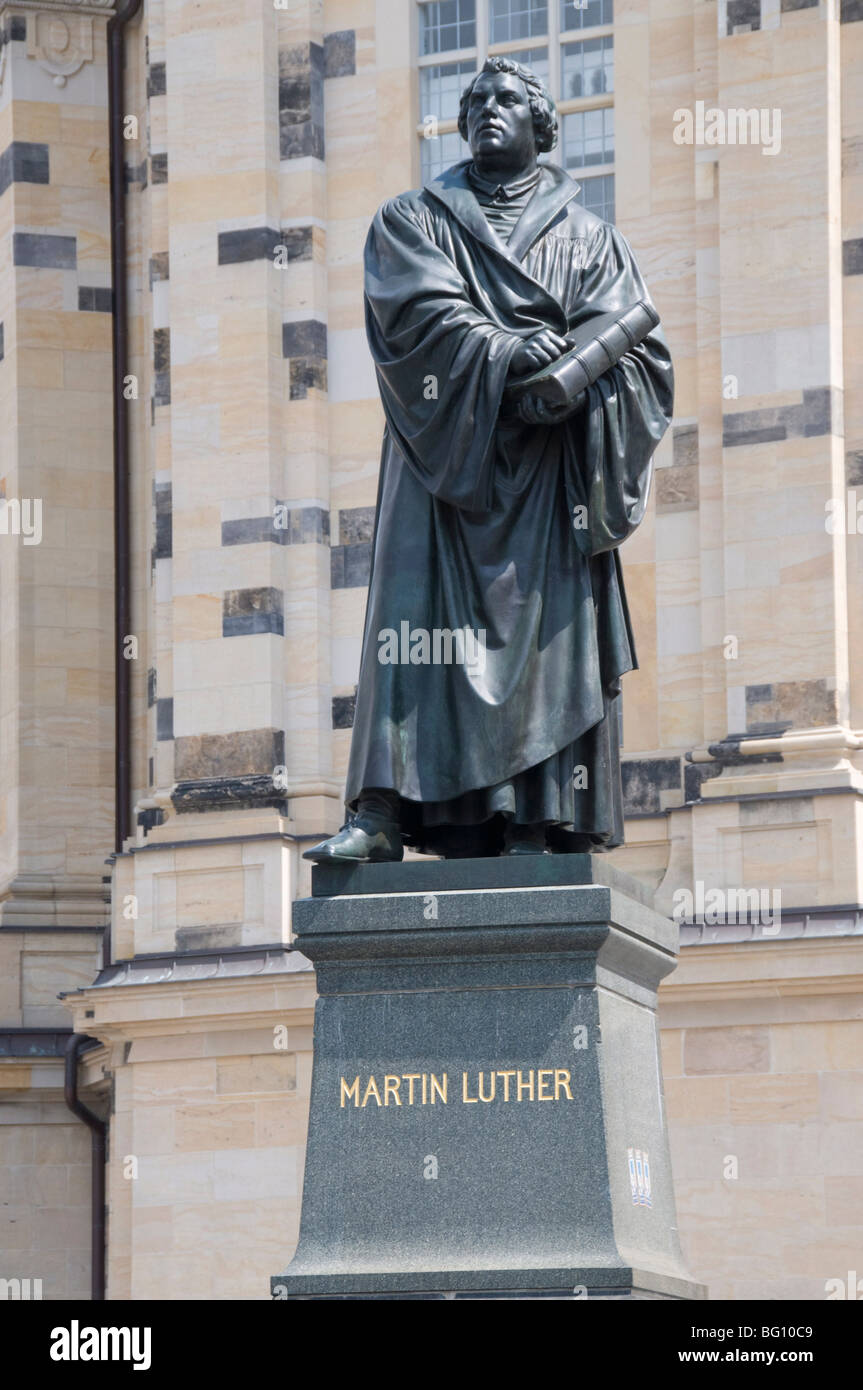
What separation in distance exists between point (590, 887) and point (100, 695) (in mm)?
15854

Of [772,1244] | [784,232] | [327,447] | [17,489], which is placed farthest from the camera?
[17,489]

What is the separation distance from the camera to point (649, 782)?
20.2 m

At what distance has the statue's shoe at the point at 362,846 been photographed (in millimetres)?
9062

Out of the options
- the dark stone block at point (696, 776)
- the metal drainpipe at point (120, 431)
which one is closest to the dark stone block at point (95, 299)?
the metal drainpipe at point (120, 431)

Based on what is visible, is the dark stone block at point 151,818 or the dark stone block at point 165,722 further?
the dark stone block at point 165,722

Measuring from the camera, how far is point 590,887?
346 inches

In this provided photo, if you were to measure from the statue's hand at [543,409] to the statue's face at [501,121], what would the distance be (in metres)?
1.00

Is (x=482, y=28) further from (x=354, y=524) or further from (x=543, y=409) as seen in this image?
(x=543, y=409)

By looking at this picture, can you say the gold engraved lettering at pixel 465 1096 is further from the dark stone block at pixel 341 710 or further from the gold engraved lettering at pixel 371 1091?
the dark stone block at pixel 341 710

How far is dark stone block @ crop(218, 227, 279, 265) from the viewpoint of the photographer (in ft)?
71.3

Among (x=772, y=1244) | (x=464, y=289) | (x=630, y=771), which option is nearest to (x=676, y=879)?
(x=630, y=771)

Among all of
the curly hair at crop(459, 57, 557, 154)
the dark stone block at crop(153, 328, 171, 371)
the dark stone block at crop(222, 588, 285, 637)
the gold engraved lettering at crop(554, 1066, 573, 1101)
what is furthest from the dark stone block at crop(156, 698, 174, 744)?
the gold engraved lettering at crop(554, 1066, 573, 1101)

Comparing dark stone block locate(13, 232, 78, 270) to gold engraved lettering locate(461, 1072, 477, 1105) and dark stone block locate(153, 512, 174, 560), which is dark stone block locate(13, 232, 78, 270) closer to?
dark stone block locate(153, 512, 174, 560)

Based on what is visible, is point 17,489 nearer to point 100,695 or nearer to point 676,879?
point 100,695
